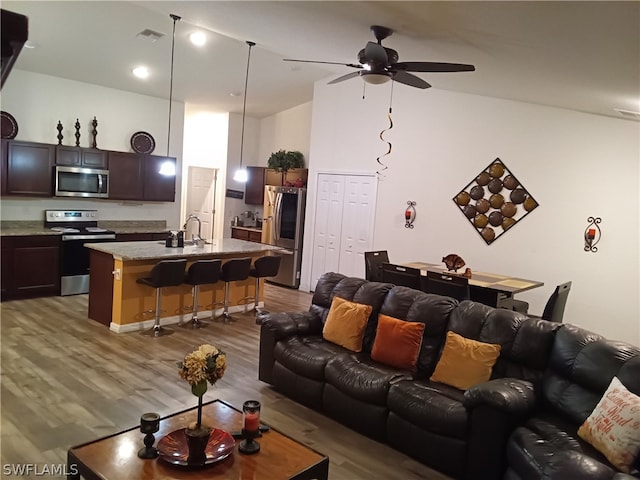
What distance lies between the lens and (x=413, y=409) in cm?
312

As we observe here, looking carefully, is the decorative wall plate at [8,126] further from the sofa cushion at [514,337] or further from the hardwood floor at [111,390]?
the sofa cushion at [514,337]

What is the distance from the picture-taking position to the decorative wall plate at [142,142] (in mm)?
7832

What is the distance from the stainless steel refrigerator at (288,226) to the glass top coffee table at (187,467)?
594 centimetres

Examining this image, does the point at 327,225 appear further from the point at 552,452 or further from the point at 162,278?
the point at 552,452

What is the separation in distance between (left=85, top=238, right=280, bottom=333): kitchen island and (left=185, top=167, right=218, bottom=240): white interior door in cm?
409

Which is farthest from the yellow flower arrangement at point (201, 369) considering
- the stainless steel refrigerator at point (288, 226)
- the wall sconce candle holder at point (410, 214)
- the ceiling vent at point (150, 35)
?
the stainless steel refrigerator at point (288, 226)

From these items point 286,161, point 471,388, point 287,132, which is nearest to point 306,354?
point 471,388

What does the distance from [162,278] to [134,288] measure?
51 centimetres

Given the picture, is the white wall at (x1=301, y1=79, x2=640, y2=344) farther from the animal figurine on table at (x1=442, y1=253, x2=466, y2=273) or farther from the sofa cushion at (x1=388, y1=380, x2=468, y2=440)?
the sofa cushion at (x1=388, y1=380, x2=468, y2=440)

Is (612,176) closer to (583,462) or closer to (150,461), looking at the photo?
(583,462)

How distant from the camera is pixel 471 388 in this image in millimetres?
2967

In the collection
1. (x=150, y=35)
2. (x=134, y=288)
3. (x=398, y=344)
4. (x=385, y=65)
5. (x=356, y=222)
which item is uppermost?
(x=150, y=35)

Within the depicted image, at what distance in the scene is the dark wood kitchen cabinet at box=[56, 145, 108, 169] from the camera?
22.4 feet

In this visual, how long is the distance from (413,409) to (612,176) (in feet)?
13.6
